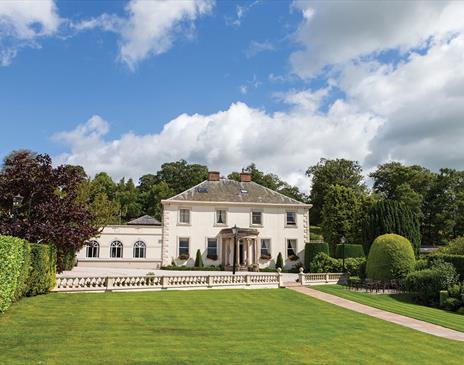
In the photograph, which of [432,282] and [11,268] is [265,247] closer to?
[432,282]

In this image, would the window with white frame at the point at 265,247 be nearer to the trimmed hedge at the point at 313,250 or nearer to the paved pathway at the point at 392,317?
the trimmed hedge at the point at 313,250

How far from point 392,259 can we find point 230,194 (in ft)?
59.6

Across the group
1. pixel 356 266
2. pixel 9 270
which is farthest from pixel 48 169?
pixel 356 266

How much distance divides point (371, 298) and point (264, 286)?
19.5 feet

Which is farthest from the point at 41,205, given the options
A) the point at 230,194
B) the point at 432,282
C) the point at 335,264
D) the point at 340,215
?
the point at 340,215

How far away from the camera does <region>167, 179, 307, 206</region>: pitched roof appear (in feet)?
134

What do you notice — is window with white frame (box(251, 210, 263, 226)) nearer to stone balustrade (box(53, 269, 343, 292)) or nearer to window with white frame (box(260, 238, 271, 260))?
window with white frame (box(260, 238, 271, 260))

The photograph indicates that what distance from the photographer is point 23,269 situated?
49.8 ft

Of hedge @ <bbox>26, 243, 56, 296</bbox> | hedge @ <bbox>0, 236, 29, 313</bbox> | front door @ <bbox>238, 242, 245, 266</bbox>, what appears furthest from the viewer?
front door @ <bbox>238, 242, 245, 266</bbox>

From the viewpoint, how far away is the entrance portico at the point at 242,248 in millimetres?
39094

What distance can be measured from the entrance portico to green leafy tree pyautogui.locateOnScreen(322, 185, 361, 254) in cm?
1452

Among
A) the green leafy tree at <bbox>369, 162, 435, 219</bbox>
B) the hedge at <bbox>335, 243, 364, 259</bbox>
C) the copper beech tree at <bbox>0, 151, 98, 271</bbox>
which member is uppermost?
the green leafy tree at <bbox>369, 162, 435, 219</bbox>

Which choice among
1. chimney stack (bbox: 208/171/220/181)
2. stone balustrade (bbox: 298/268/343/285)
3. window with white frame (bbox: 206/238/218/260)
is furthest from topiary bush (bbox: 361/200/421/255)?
chimney stack (bbox: 208/171/220/181)

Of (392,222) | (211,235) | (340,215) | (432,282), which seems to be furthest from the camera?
(340,215)
